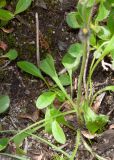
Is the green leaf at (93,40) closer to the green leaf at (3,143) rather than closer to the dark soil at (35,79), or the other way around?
the dark soil at (35,79)

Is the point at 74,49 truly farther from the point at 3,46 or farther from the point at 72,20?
the point at 3,46

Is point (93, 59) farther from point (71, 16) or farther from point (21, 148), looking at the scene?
point (21, 148)

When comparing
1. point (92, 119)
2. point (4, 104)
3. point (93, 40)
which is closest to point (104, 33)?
point (93, 40)

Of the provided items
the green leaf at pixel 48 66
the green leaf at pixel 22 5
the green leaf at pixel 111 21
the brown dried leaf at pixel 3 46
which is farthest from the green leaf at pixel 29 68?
the green leaf at pixel 111 21

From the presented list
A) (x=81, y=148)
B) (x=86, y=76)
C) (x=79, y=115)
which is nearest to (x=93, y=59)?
(x=86, y=76)

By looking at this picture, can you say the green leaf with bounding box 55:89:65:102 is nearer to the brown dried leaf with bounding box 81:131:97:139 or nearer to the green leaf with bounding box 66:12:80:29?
the brown dried leaf with bounding box 81:131:97:139

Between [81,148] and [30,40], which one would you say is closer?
[81,148]
